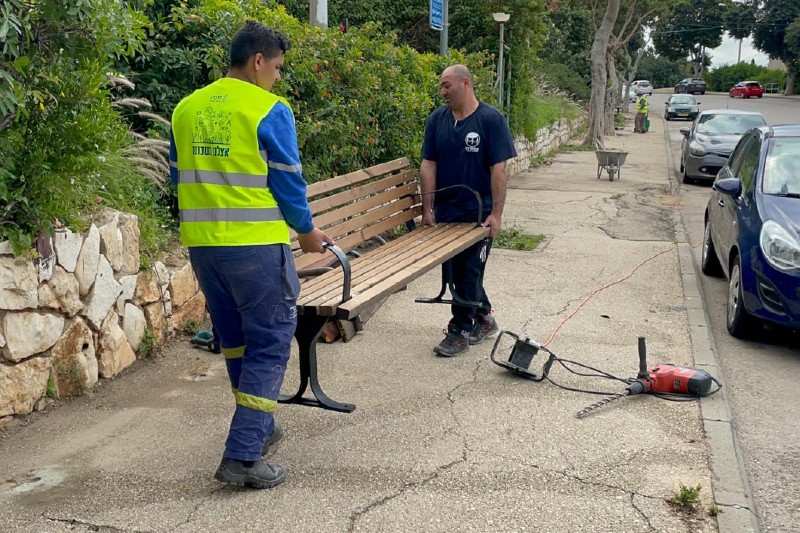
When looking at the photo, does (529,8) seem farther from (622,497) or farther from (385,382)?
(622,497)

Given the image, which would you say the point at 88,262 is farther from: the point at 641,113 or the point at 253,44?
the point at 641,113

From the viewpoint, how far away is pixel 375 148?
9.15 m

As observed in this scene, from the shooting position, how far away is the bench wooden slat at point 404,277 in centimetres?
428

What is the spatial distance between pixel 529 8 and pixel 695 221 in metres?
7.29

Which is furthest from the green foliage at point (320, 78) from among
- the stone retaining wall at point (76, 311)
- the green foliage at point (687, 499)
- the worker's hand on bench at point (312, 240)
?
the green foliage at point (687, 499)

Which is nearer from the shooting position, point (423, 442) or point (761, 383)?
point (423, 442)

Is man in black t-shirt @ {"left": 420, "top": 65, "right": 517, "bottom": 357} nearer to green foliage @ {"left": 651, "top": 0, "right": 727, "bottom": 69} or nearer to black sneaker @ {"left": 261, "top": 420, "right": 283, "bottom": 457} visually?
black sneaker @ {"left": 261, "top": 420, "right": 283, "bottom": 457}

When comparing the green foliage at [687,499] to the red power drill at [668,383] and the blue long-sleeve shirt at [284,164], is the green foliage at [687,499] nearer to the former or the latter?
the red power drill at [668,383]

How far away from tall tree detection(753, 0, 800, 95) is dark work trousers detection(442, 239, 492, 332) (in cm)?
7509

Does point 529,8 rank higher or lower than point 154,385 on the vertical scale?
higher

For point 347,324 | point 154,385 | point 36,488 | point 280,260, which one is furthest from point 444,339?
point 36,488

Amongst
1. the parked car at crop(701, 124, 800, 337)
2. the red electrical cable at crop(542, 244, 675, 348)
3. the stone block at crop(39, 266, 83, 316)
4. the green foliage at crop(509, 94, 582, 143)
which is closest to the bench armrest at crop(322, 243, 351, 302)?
the stone block at crop(39, 266, 83, 316)

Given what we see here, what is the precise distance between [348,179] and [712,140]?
13679 mm

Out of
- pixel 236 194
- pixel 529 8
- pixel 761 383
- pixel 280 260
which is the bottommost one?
pixel 761 383
